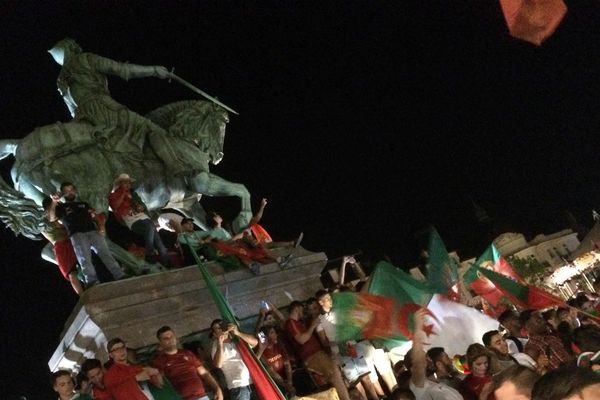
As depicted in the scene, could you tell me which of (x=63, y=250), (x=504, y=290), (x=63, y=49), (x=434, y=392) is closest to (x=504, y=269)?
(x=504, y=290)

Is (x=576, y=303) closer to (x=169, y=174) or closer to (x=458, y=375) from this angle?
(x=458, y=375)

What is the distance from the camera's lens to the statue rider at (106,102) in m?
10.8

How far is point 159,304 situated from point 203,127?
14.2 ft

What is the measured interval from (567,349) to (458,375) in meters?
1.30

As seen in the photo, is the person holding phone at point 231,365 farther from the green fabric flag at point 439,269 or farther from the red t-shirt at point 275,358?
the green fabric flag at point 439,269

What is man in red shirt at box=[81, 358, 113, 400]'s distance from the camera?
6.11 meters

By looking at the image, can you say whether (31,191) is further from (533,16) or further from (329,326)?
(533,16)

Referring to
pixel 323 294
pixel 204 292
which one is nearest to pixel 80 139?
pixel 204 292

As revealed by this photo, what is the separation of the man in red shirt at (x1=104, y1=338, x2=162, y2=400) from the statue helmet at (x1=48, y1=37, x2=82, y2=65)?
766 centimetres

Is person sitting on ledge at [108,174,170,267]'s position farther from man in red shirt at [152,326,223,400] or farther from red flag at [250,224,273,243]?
man in red shirt at [152,326,223,400]

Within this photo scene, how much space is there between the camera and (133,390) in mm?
6066

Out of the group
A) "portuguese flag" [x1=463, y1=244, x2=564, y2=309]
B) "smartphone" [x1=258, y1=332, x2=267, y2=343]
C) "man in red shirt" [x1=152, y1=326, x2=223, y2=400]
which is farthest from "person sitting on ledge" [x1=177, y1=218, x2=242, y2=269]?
"portuguese flag" [x1=463, y1=244, x2=564, y2=309]

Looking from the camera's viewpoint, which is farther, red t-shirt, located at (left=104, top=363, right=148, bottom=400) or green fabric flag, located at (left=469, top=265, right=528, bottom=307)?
green fabric flag, located at (left=469, top=265, right=528, bottom=307)

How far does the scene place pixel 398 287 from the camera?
8352 mm
